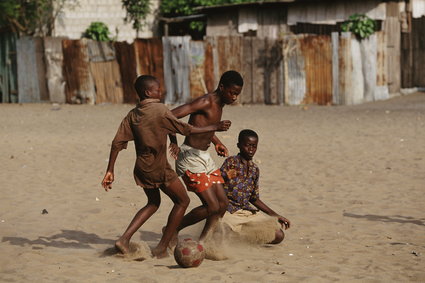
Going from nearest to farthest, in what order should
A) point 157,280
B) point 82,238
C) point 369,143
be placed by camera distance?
point 157,280 < point 82,238 < point 369,143

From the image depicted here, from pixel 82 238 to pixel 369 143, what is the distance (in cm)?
665

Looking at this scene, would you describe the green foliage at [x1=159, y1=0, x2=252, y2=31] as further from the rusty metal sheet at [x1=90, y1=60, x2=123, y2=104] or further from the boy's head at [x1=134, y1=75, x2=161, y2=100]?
the boy's head at [x1=134, y1=75, x2=161, y2=100]

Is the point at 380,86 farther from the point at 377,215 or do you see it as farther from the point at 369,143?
the point at 377,215

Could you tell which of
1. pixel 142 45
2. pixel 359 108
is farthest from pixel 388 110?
pixel 142 45

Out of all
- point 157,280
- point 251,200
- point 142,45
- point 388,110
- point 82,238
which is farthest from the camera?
point 142,45

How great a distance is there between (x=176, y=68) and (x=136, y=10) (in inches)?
297

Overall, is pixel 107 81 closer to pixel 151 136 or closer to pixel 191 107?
pixel 191 107

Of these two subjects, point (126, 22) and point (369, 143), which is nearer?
point (369, 143)

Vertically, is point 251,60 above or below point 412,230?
above

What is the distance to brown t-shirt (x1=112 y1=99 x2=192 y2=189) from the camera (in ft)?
18.6

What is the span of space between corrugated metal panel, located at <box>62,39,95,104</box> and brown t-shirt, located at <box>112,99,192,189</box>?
15204 millimetres

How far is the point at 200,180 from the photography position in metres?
5.91

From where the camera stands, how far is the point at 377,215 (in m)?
7.52

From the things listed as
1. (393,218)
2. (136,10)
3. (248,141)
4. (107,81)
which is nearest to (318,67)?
(107,81)
